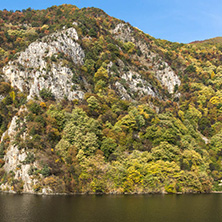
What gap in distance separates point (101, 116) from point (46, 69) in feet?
145

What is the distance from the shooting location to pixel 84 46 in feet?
509

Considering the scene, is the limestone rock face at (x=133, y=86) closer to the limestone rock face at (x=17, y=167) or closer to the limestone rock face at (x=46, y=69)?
the limestone rock face at (x=46, y=69)

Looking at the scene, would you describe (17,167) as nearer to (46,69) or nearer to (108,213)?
(108,213)

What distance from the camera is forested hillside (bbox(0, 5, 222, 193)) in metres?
83.9

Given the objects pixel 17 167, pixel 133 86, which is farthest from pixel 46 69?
pixel 17 167

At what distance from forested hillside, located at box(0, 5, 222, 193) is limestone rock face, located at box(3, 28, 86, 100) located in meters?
0.54

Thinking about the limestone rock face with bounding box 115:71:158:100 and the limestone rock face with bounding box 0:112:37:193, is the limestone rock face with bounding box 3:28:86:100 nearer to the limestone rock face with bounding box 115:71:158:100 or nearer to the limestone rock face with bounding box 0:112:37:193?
the limestone rock face with bounding box 115:71:158:100

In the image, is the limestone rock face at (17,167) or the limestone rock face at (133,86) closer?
the limestone rock face at (17,167)

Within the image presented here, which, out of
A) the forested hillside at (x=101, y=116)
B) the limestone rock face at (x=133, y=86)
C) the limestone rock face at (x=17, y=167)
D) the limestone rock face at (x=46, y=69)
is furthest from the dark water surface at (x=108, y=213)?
the limestone rock face at (x=133, y=86)

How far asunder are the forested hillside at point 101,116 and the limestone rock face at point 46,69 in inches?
21.3

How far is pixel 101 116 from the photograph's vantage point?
108m

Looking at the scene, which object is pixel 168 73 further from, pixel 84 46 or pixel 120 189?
pixel 120 189

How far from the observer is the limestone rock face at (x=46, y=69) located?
401 ft

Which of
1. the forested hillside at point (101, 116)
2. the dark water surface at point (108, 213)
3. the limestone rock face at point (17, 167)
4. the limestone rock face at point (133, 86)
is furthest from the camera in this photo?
the limestone rock face at point (133, 86)
